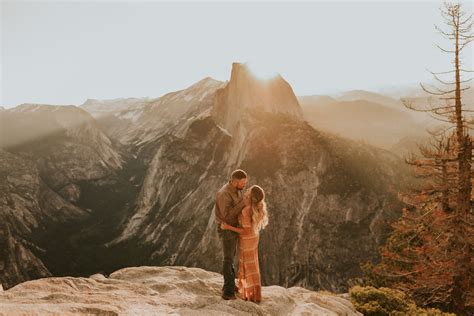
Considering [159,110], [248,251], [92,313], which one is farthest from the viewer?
[159,110]

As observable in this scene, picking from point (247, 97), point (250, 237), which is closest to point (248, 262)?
point (250, 237)

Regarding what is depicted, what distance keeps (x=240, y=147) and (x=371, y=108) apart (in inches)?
4087

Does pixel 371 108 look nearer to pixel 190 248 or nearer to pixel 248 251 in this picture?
pixel 190 248

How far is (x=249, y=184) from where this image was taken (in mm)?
55906

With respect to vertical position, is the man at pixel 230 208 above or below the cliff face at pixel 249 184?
above

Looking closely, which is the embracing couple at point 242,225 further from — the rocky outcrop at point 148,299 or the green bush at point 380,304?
the green bush at point 380,304

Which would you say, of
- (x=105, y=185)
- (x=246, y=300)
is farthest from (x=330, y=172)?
(x=105, y=185)

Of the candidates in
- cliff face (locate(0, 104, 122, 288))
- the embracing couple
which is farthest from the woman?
cliff face (locate(0, 104, 122, 288))

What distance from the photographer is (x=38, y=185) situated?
313ft

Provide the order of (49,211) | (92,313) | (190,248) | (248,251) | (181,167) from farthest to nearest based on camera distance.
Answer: (49,211) < (181,167) < (190,248) < (248,251) < (92,313)

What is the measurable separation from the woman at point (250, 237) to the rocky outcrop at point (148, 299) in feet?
1.22

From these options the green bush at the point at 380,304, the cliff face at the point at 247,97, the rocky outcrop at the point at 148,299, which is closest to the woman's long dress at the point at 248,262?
the rocky outcrop at the point at 148,299

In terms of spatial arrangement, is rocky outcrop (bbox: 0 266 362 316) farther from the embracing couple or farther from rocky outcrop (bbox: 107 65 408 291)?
rocky outcrop (bbox: 107 65 408 291)

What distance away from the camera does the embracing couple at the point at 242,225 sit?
8.10 metres
